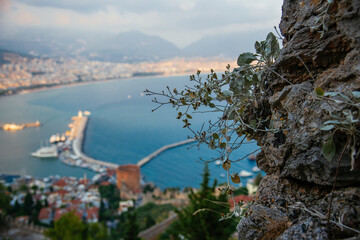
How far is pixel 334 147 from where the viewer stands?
53cm

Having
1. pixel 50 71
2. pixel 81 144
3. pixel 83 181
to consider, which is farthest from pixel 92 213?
pixel 50 71

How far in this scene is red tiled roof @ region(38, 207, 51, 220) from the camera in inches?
604

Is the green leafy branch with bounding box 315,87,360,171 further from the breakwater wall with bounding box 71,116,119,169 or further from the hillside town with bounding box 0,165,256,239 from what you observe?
the breakwater wall with bounding box 71,116,119,169

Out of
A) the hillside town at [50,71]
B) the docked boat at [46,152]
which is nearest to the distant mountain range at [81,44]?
the hillside town at [50,71]

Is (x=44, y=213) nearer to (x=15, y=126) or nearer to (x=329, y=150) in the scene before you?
(x=15, y=126)

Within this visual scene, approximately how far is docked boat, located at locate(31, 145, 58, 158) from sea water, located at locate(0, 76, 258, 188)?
1.31ft

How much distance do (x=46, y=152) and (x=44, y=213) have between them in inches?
428

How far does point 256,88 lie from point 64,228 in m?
10.5

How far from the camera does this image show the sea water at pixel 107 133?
19062 millimetres

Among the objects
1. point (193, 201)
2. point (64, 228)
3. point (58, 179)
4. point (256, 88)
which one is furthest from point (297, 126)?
point (58, 179)

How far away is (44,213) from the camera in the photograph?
51.3 feet

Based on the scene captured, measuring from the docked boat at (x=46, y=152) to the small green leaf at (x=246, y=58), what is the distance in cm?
2684

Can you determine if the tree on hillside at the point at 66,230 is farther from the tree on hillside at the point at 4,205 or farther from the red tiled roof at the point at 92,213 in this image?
the tree on hillside at the point at 4,205

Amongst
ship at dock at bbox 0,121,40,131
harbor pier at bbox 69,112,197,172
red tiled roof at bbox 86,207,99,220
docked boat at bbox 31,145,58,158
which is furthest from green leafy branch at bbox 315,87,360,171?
ship at dock at bbox 0,121,40,131
